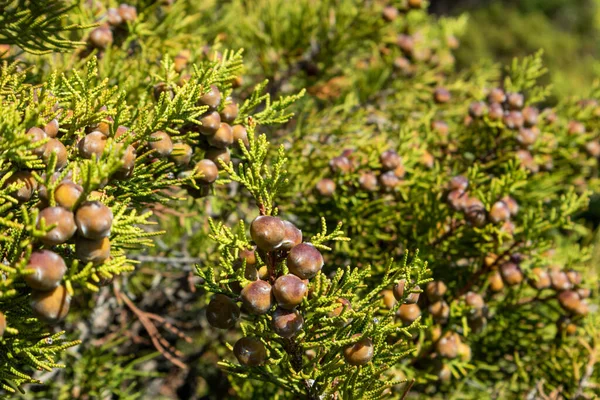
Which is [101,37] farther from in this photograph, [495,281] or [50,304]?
[495,281]

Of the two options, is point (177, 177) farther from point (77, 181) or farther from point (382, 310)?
point (382, 310)

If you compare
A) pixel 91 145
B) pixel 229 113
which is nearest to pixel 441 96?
pixel 229 113

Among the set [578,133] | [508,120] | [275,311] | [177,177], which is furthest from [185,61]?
[578,133]

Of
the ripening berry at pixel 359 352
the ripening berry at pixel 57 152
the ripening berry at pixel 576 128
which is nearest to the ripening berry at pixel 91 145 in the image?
the ripening berry at pixel 57 152

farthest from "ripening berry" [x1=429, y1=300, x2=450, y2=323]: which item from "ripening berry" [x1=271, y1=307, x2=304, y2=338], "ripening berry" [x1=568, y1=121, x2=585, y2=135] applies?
"ripening berry" [x1=568, y1=121, x2=585, y2=135]

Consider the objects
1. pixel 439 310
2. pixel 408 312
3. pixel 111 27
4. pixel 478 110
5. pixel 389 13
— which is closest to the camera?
pixel 408 312
